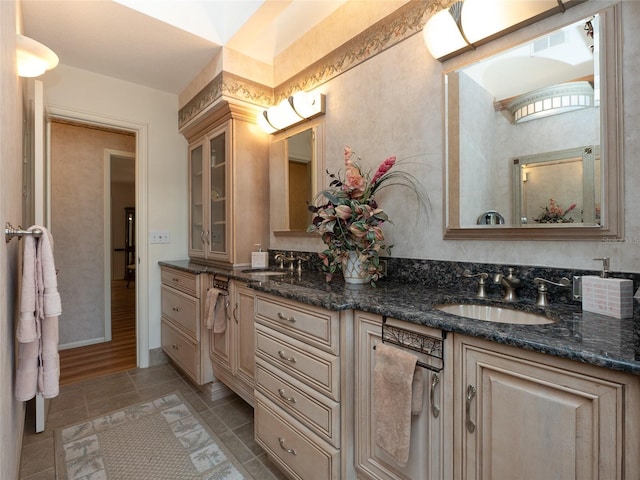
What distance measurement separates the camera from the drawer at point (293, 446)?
122 cm

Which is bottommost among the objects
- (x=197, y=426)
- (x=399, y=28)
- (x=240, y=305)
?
(x=197, y=426)

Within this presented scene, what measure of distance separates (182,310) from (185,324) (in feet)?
0.37

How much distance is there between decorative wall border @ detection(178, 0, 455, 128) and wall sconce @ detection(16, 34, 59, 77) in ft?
3.24

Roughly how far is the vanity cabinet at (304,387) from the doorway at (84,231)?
2.22 metres

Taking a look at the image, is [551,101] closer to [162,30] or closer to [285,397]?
[285,397]

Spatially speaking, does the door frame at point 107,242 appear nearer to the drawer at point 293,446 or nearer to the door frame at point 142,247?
the door frame at point 142,247

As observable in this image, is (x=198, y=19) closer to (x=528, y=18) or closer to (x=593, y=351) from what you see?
(x=528, y=18)

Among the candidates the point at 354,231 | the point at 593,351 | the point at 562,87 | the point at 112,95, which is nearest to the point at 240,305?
Answer: the point at 354,231

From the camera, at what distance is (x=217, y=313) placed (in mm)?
2062

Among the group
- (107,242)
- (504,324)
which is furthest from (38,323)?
(107,242)

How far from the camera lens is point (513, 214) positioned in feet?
4.20

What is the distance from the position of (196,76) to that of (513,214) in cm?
258

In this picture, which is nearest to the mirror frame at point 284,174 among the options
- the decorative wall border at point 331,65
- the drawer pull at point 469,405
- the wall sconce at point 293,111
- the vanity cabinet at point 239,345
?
the wall sconce at point 293,111

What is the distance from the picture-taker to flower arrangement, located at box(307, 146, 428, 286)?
1518 mm
